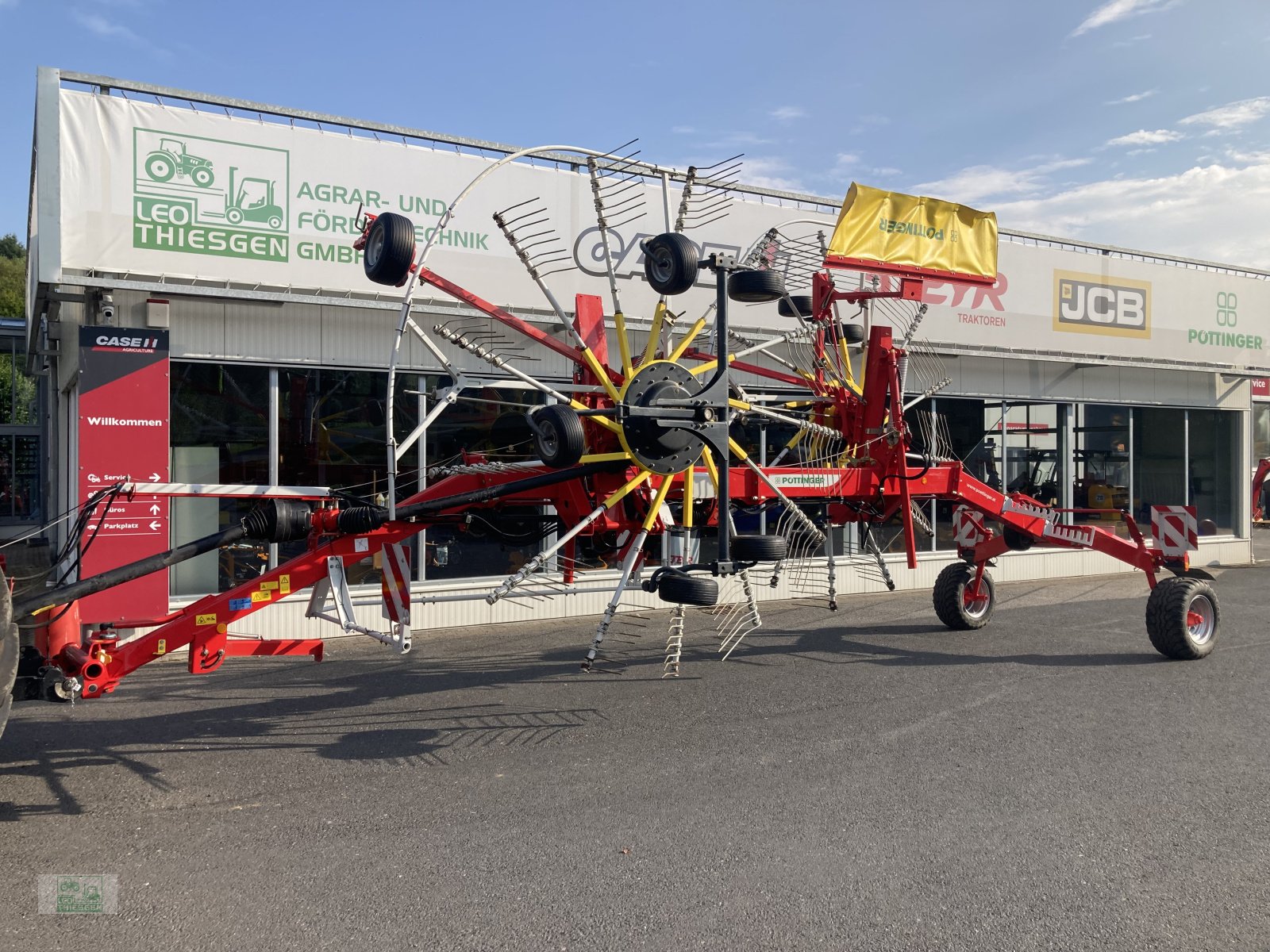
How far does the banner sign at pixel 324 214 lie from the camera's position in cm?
916

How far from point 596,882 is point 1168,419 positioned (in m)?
16.3

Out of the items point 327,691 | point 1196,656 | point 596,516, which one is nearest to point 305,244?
point 327,691

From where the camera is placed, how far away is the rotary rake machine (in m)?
5.85

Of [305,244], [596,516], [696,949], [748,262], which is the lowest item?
[696,949]

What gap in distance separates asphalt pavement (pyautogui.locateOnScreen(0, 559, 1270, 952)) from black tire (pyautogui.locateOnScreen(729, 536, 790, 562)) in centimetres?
124

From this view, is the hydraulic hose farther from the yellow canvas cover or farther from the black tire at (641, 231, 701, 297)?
the yellow canvas cover

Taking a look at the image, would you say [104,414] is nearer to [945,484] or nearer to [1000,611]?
[945,484]

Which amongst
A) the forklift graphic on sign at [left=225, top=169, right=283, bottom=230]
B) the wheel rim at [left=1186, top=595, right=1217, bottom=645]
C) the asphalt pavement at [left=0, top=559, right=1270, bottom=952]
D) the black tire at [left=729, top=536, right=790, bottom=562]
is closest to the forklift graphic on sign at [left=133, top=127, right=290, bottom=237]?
the forklift graphic on sign at [left=225, top=169, right=283, bottom=230]

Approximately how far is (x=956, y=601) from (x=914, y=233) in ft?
13.8

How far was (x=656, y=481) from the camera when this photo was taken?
23.1 ft

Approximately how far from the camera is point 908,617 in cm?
1158

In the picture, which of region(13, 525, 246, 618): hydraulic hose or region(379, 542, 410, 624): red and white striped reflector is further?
region(379, 542, 410, 624): red and white striped reflector

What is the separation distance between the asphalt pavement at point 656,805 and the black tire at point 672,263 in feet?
9.30

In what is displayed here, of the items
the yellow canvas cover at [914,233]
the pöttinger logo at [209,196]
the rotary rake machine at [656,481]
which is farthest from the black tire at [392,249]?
the pöttinger logo at [209,196]
